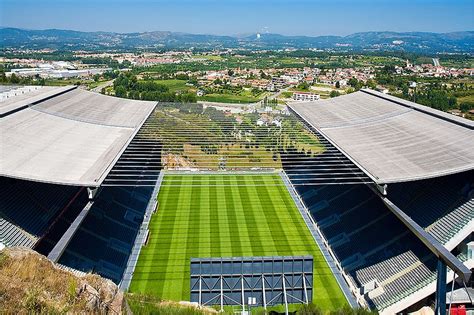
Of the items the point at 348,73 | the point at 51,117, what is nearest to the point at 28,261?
the point at 51,117

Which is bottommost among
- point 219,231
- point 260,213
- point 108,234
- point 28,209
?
point 260,213

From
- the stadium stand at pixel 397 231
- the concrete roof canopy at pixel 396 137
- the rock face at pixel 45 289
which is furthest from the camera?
the concrete roof canopy at pixel 396 137

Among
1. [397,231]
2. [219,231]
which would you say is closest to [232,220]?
[219,231]

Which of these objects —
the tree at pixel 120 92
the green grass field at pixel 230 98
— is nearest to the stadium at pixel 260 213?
the tree at pixel 120 92

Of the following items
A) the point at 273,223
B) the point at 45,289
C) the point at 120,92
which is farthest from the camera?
the point at 120,92

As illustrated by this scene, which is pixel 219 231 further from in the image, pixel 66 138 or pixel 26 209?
pixel 26 209

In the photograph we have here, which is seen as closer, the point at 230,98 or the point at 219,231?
the point at 219,231

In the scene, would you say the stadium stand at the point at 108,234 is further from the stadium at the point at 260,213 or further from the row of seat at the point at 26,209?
the row of seat at the point at 26,209
